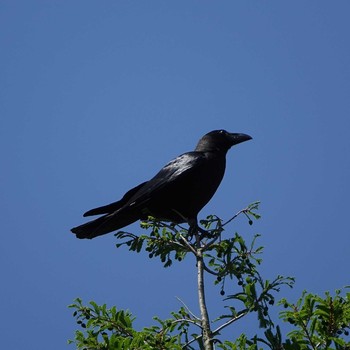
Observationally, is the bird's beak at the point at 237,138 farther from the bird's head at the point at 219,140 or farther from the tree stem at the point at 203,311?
the tree stem at the point at 203,311

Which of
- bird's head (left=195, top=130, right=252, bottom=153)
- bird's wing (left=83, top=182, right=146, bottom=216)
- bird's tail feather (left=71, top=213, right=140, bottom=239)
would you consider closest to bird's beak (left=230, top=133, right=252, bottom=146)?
bird's head (left=195, top=130, right=252, bottom=153)

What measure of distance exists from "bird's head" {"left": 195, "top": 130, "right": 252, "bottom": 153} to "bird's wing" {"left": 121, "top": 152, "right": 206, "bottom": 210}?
333 mm

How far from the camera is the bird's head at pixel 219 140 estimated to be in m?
7.26

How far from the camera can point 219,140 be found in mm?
7383

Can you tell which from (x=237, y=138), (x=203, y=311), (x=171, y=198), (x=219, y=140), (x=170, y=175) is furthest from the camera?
(x=237, y=138)

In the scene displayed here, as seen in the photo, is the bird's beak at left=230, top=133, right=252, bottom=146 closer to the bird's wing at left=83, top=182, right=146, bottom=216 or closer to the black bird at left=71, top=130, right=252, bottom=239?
the black bird at left=71, top=130, right=252, bottom=239

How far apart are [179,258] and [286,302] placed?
1294mm

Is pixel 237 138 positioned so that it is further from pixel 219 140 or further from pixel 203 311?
pixel 203 311

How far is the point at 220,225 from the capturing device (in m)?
5.66

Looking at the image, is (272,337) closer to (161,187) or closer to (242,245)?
(242,245)

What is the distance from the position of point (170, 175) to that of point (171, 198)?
0.30 meters

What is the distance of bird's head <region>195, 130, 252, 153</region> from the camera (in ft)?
23.8

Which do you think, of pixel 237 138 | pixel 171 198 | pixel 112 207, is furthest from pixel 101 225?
pixel 237 138

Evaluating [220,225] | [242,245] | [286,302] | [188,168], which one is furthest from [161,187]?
[286,302]
